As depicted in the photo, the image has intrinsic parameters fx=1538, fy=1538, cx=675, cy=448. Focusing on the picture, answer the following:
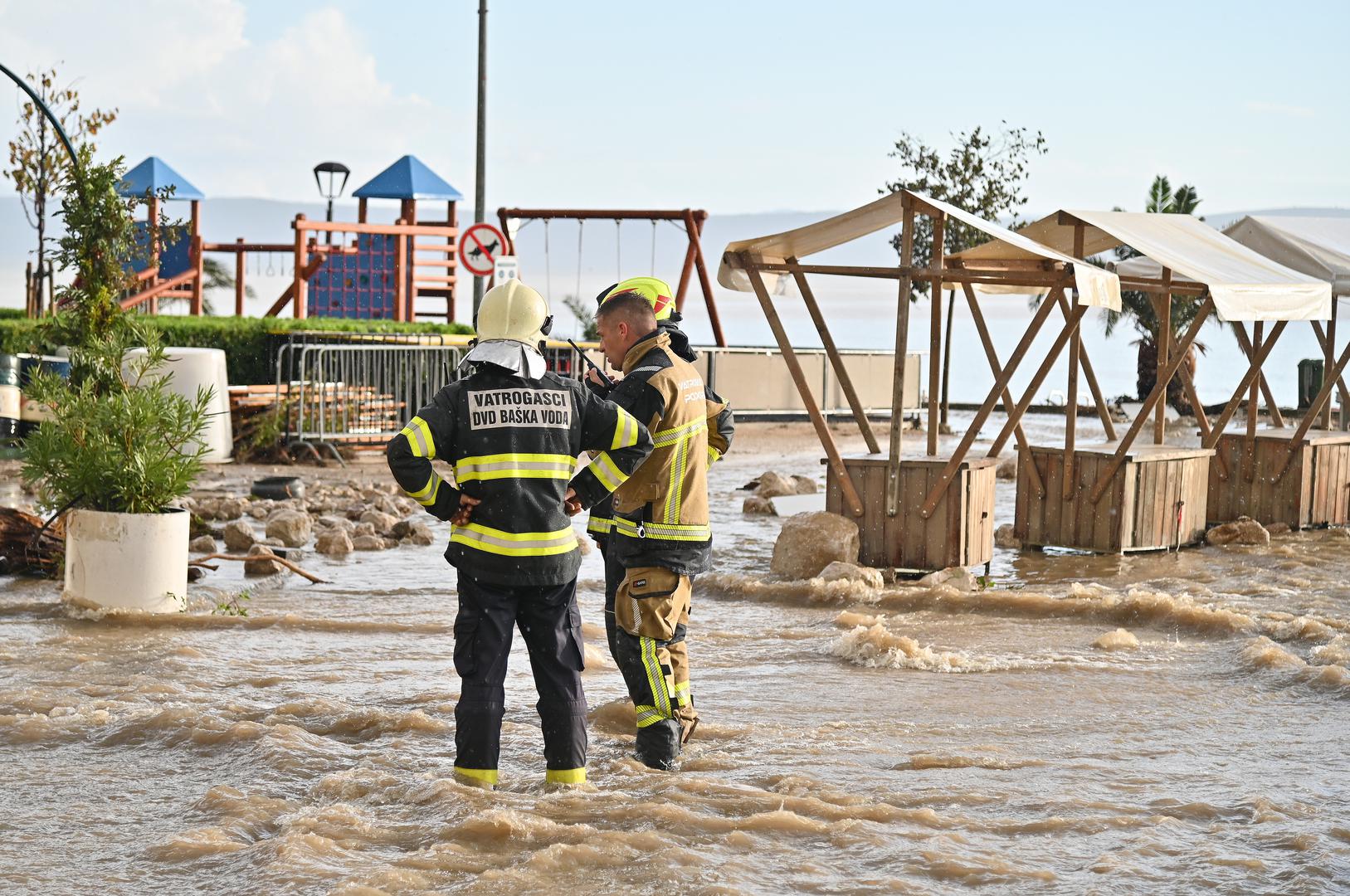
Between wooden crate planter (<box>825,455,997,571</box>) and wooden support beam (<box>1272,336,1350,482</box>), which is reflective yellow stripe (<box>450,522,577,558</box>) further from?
wooden support beam (<box>1272,336,1350,482</box>)

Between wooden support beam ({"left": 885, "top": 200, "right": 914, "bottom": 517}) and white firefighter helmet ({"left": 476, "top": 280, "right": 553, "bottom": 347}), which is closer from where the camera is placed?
white firefighter helmet ({"left": 476, "top": 280, "right": 553, "bottom": 347})

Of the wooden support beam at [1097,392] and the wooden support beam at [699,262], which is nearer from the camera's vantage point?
the wooden support beam at [1097,392]

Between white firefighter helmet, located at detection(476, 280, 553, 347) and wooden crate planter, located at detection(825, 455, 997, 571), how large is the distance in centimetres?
622

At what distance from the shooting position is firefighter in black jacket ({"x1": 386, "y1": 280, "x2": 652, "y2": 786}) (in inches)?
211

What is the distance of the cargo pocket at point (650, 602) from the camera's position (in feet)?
19.9

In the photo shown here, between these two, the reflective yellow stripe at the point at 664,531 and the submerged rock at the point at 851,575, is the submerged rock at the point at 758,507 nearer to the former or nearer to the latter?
the submerged rock at the point at 851,575

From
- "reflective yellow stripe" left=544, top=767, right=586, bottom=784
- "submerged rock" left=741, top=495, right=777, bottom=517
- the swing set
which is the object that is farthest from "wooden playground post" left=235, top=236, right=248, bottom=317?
"reflective yellow stripe" left=544, top=767, right=586, bottom=784

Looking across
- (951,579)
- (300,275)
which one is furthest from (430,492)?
(300,275)

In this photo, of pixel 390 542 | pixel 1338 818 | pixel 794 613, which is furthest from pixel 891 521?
pixel 1338 818

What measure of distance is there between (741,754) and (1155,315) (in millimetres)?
27195

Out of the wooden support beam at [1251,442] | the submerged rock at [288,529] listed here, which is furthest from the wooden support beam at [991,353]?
the submerged rock at [288,529]

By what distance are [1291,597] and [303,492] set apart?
916cm

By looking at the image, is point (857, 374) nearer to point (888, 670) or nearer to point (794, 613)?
point (794, 613)

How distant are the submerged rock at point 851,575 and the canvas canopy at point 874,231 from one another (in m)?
2.41
